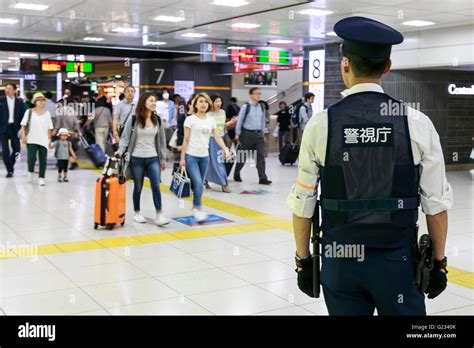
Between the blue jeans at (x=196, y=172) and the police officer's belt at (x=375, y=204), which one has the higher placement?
the police officer's belt at (x=375, y=204)

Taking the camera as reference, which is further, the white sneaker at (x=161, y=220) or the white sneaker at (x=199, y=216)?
the white sneaker at (x=199, y=216)

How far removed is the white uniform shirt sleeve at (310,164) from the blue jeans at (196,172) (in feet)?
16.4

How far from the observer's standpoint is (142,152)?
6.92 m

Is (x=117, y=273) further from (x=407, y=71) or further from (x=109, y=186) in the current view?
(x=407, y=71)

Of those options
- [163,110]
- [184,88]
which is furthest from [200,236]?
[184,88]

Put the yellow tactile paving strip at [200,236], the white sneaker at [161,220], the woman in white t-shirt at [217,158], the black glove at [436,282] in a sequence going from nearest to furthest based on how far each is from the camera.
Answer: the black glove at [436,282] → the yellow tactile paving strip at [200,236] → the white sneaker at [161,220] → the woman in white t-shirt at [217,158]

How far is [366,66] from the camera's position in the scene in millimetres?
2172

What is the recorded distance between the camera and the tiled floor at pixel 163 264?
170 inches

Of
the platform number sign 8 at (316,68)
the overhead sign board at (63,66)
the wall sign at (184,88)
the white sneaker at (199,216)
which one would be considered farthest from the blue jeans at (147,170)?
the wall sign at (184,88)

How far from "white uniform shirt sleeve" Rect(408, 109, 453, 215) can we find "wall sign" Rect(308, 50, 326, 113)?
13.3 meters

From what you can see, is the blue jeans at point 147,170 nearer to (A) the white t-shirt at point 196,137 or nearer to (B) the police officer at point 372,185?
(A) the white t-shirt at point 196,137

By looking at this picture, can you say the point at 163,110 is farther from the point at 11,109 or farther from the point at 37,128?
the point at 37,128

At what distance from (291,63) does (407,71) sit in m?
3.89

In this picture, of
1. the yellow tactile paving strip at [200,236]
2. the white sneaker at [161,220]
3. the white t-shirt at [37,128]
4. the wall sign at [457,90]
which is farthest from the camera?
the wall sign at [457,90]
